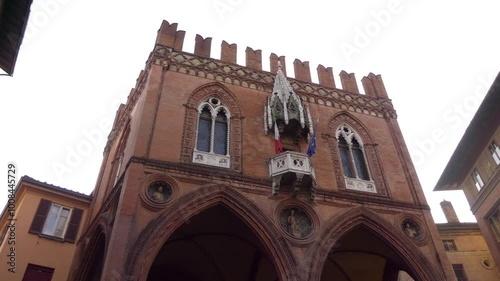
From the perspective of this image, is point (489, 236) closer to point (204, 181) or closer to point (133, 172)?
point (204, 181)

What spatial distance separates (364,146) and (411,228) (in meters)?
3.61

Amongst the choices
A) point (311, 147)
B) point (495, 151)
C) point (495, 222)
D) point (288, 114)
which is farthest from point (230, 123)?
point (495, 222)

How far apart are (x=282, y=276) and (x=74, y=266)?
24.2 ft

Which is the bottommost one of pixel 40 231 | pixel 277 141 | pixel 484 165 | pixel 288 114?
pixel 40 231

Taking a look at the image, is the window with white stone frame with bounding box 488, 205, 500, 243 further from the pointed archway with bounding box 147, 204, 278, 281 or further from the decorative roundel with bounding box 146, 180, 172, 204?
the decorative roundel with bounding box 146, 180, 172, 204

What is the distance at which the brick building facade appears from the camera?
11555 millimetres

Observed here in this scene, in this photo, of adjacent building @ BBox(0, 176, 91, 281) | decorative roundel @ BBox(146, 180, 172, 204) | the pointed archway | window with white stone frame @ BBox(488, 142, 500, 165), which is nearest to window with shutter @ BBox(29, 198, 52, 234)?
adjacent building @ BBox(0, 176, 91, 281)

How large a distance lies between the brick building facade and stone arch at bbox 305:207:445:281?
4 centimetres

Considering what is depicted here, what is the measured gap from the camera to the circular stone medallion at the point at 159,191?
450 inches

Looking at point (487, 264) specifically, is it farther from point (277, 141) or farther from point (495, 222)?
point (277, 141)

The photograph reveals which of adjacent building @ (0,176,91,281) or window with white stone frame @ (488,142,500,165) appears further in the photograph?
window with white stone frame @ (488,142,500,165)

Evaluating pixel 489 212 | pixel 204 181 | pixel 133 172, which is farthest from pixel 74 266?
pixel 489 212

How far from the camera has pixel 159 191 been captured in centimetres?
1162

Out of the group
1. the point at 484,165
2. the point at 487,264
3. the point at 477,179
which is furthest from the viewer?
the point at 487,264
